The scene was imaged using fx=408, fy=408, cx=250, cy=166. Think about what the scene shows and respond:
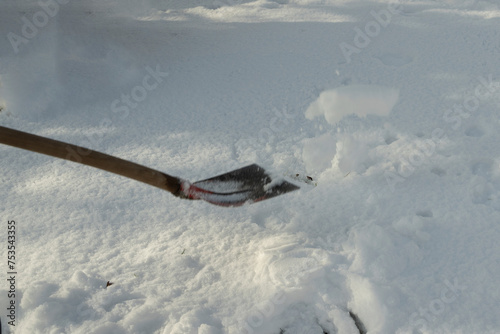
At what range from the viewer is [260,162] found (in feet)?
6.55

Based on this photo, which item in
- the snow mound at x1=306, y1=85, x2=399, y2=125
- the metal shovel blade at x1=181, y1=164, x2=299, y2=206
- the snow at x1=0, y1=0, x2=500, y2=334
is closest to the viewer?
the snow at x1=0, y1=0, x2=500, y2=334

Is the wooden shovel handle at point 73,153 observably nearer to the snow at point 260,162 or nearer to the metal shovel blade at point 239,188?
the metal shovel blade at point 239,188

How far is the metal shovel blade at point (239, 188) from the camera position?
5.11ft

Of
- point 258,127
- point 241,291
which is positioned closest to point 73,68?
point 258,127

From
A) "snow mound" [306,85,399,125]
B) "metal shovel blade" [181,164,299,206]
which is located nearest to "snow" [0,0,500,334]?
"snow mound" [306,85,399,125]

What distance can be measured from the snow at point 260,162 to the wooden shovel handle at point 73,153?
13.1 inches

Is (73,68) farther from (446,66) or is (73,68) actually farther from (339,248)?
(446,66)

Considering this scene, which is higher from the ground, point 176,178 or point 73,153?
point 73,153

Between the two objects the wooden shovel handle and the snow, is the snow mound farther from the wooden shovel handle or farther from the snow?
the wooden shovel handle

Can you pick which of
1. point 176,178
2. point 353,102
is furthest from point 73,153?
point 353,102

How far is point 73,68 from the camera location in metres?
2.67

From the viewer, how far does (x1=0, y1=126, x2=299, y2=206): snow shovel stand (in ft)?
4.51

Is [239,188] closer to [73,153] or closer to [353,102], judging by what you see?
[73,153]

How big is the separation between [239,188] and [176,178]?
0.91 ft
